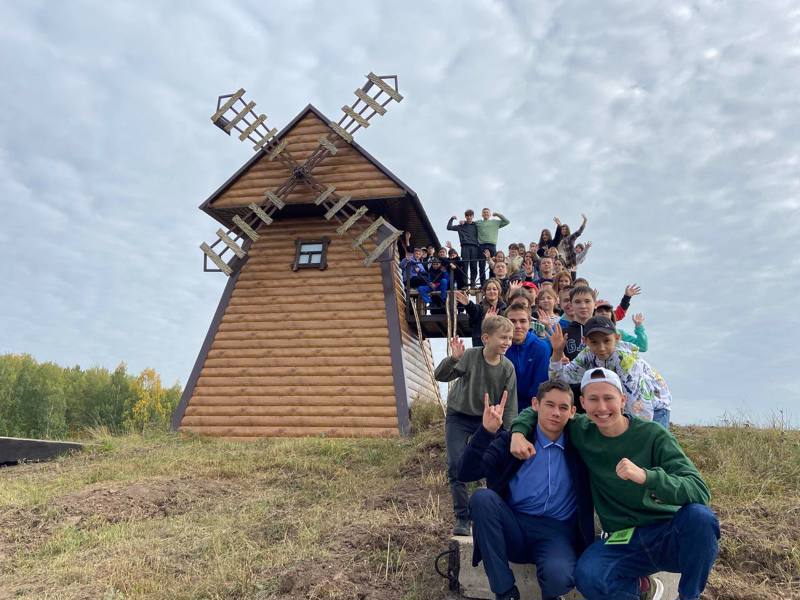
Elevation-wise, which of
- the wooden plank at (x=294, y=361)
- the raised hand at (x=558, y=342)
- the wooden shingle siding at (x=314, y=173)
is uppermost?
the wooden shingle siding at (x=314, y=173)

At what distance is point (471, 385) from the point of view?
14.5ft

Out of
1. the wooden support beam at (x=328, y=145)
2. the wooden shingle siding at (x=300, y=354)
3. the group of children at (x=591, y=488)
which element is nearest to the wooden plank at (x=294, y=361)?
the wooden shingle siding at (x=300, y=354)

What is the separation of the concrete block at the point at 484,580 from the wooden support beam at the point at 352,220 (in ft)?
29.6

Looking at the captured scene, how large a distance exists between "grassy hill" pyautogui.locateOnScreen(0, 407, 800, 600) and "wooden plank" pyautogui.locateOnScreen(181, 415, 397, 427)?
1216mm

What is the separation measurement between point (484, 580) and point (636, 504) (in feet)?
4.13

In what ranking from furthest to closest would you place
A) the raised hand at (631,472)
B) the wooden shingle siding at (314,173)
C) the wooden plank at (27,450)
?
the wooden shingle siding at (314,173) < the wooden plank at (27,450) < the raised hand at (631,472)

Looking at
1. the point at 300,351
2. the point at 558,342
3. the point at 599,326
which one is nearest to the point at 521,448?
the point at 599,326

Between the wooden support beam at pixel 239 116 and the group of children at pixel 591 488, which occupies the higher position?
the wooden support beam at pixel 239 116

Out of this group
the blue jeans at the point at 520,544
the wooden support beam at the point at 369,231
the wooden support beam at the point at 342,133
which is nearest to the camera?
the blue jeans at the point at 520,544

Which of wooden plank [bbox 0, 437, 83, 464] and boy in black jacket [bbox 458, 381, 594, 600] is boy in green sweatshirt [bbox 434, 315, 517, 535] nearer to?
boy in black jacket [bbox 458, 381, 594, 600]

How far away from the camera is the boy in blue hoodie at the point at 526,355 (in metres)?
4.67

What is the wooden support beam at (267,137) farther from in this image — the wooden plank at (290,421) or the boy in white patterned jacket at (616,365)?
the boy in white patterned jacket at (616,365)

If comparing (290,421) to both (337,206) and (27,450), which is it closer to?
(337,206)

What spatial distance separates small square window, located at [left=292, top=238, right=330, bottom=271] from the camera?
12648mm
